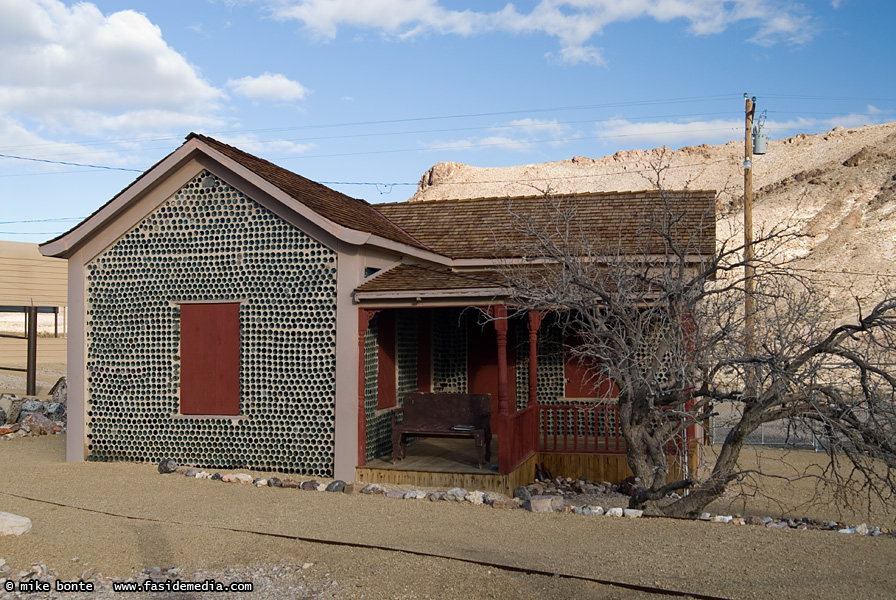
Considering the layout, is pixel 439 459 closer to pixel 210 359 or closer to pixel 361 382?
pixel 361 382

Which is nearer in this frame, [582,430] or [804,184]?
[582,430]

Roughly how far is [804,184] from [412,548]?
49982 mm

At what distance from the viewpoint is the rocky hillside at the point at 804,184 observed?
131ft

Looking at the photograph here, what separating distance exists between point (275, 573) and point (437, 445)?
7.29m

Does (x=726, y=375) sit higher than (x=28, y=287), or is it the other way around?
(x=28, y=287)

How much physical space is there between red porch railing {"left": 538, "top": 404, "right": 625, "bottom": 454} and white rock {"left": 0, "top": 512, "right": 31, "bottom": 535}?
24.2 feet

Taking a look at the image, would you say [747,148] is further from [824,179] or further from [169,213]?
[824,179]

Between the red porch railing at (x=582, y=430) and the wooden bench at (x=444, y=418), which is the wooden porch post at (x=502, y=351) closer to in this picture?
the wooden bench at (x=444, y=418)

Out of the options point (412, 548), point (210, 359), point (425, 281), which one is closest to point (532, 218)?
point (425, 281)

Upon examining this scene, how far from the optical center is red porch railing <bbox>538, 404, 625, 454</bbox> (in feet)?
42.9

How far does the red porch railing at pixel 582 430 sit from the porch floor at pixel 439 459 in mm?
974

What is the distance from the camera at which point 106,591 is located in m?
6.67

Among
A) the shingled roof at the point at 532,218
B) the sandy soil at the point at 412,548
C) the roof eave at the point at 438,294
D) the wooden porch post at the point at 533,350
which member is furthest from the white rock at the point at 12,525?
the shingled roof at the point at 532,218

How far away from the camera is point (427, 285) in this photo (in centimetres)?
1197
